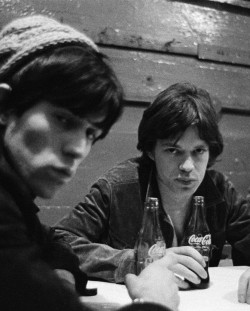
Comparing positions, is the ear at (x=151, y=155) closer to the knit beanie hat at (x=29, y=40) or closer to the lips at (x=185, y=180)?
the lips at (x=185, y=180)

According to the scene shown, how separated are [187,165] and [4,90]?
1165mm

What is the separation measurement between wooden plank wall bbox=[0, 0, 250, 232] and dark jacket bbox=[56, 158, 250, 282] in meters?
0.58

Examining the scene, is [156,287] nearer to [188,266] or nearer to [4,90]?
[188,266]

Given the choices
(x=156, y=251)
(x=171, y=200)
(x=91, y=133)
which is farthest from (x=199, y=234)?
(x=91, y=133)

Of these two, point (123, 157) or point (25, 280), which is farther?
point (123, 157)

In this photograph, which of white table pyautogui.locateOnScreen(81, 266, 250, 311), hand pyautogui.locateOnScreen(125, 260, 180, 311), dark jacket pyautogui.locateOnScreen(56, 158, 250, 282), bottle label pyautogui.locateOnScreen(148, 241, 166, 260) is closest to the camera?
hand pyautogui.locateOnScreen(125, 260, 180, 311)

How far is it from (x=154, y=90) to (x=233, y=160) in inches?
29.0

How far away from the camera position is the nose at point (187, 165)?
Answer: 1.96 metres

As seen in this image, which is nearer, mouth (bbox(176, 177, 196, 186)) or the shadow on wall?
mouth (bbox(176, 177, 196, 186))

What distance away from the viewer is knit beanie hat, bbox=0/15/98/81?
36.8 inches

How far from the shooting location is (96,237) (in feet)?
6.60

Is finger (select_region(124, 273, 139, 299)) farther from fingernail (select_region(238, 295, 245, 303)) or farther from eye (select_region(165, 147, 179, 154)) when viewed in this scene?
eye (select_region(165, 147, 179, 154))

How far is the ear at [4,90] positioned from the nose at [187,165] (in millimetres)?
1155

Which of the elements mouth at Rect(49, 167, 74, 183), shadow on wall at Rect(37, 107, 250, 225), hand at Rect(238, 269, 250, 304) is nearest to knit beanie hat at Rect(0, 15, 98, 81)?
mouth at Rect(49, 167, 74, 183)
